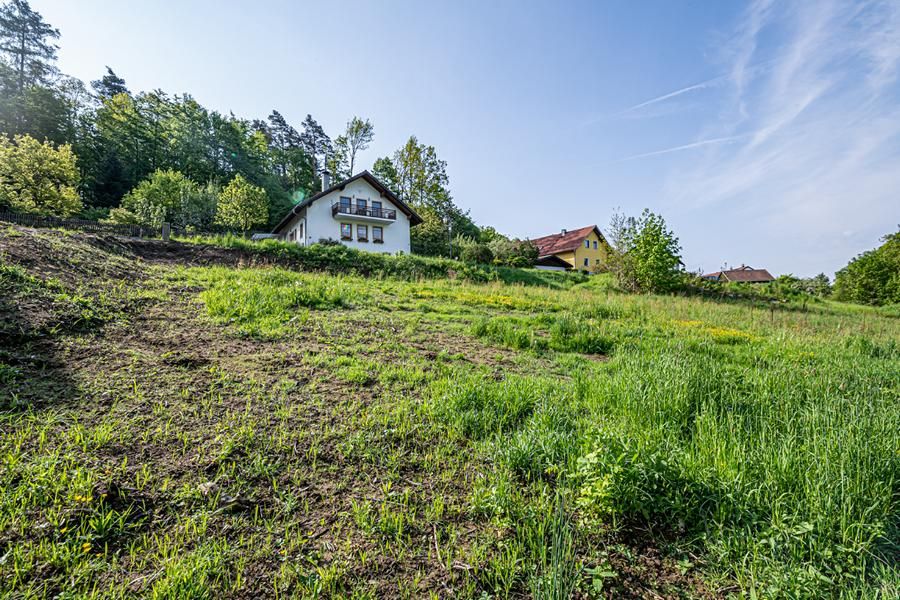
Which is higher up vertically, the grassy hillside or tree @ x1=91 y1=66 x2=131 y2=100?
tree @ x1=91 y1=66 x2=131 y2=100

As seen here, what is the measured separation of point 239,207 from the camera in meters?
33.2

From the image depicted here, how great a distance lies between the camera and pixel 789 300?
2431 centimetres

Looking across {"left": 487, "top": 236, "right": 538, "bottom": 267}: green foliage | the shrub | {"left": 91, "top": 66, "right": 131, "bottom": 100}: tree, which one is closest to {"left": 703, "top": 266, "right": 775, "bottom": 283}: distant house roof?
{"left": 487, "top": 236, "right": 538, "bottom": 267}: green foliage

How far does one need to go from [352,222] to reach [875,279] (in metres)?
51.7

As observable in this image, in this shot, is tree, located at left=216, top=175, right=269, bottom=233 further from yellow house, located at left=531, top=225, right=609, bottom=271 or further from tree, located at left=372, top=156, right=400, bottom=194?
yellow house, located at left=531, top=225, right=609, bottom=271

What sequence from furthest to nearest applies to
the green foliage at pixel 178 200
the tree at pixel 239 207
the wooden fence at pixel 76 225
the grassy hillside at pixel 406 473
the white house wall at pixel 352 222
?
the green foliage at pixel 178 200, the tree at pixel 239 207, the white house wall at pixel 352 222, the wooden fence at pixel 76 225, the grassy hillside at pixel 406 473

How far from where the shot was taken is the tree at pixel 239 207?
33.1 m

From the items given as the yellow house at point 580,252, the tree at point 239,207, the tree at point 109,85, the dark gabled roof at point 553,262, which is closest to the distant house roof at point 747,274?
the yellow house at point 580,252

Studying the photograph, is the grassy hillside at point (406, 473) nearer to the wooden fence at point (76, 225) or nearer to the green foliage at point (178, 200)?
the wooden fence at point (76, 225)

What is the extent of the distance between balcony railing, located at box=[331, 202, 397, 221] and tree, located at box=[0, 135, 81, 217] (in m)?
18.5

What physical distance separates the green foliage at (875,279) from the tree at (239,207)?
59825mm

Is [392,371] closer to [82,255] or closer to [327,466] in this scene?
[327,466]

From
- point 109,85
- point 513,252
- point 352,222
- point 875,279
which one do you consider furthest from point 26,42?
point 875,279

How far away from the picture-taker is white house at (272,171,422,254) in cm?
3020
